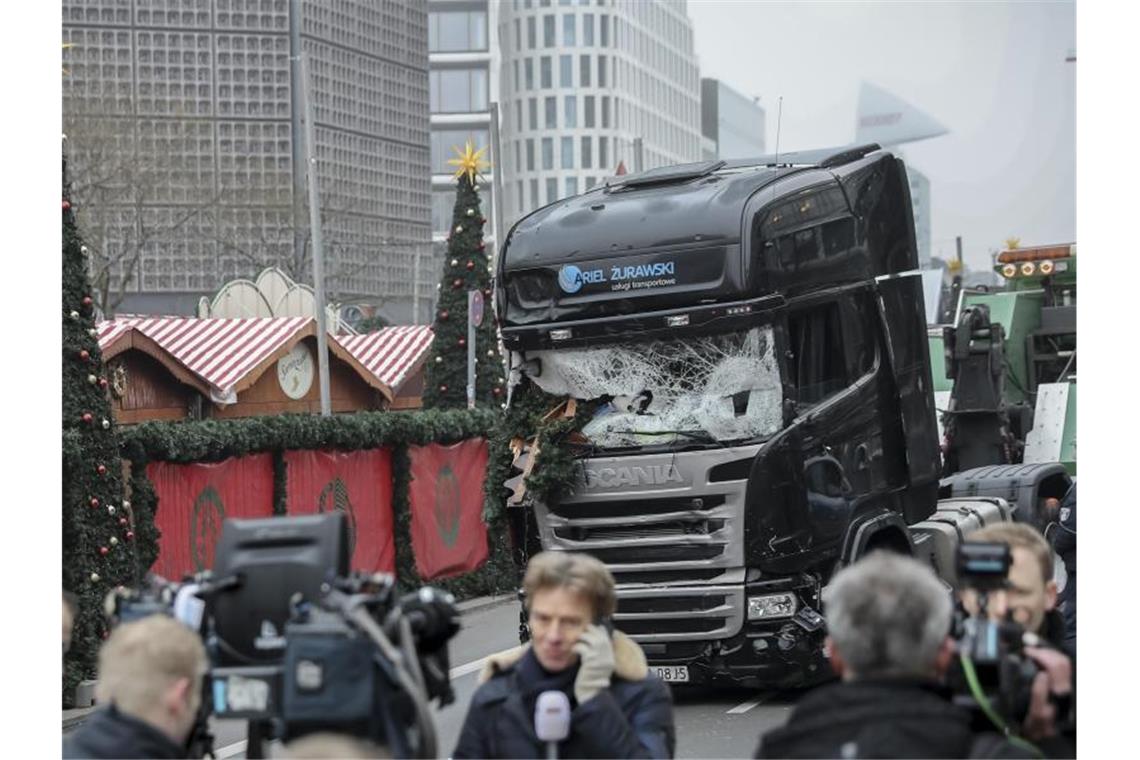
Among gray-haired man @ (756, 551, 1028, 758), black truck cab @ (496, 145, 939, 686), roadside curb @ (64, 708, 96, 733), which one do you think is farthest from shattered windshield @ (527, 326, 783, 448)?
gray-haired man @ (756, 551, 1028, 758)

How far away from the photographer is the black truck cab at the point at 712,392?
12.9 metres

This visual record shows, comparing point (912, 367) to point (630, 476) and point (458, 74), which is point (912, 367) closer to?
point (630, 476)

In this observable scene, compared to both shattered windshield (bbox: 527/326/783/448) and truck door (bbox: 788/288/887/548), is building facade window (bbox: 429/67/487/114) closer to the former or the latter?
truck door (bbox: 788/288/887/548)

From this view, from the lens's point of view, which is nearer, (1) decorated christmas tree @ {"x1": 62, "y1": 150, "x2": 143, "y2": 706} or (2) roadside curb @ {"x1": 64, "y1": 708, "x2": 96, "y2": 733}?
(2) roadside curb @ {"x1": 64, "y1": 708, "x2": 96, "y2": 733}

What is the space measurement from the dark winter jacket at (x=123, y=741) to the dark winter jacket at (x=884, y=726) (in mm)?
1647

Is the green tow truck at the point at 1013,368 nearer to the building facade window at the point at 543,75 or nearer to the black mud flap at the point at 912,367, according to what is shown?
the black mud flap at the point at 912,367

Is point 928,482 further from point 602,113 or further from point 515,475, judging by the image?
point 602,113

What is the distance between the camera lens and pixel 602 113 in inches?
6403

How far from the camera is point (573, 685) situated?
244 inches

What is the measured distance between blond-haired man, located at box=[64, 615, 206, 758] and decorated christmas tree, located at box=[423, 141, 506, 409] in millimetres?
20570

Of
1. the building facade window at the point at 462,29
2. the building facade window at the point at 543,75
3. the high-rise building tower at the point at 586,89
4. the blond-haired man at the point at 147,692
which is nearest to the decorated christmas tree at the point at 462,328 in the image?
the blond-haired man at the point at 147,692

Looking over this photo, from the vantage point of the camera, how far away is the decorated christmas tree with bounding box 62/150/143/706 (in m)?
14.6

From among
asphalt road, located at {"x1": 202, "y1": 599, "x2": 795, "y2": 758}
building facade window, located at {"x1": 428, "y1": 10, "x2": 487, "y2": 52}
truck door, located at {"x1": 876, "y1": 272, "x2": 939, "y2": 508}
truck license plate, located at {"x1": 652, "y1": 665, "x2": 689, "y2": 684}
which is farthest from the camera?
building facade window, located at {"x1": 428, "y1": 10, "x2": 487, "y2": 52}
